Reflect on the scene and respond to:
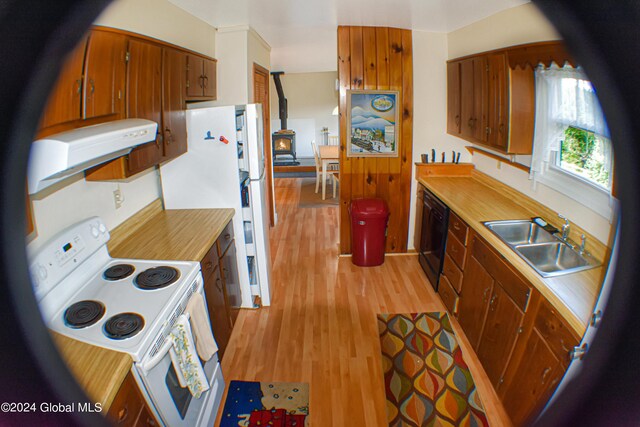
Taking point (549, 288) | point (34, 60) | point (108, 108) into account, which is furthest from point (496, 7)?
point (34, 60)

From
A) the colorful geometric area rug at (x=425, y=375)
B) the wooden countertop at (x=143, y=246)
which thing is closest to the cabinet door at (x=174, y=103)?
the wooden countertop at (x=143, y=246)

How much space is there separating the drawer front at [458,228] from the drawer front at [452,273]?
0.75ft

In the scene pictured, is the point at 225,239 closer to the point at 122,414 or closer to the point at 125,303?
the point at 125,303

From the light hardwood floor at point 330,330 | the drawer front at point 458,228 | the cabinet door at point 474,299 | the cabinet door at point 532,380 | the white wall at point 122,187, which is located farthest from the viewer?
the drawer front at point 458,228

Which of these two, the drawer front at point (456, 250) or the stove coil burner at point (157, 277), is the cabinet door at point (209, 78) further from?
the drawer front at point (456, 250)

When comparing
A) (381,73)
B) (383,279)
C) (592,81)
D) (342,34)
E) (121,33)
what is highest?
(342,34)

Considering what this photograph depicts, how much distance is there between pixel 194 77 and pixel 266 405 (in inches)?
86.6

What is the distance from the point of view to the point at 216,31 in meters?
3.07

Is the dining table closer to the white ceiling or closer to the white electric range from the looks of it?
the white ceiling

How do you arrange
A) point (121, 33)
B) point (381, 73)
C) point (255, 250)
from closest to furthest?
point (121, 33) < point (255, 250) < point (381, 73)

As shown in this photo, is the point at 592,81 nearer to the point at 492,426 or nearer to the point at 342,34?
the point at 492,426

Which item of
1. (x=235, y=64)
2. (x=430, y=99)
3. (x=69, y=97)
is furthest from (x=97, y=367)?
(x=430, y=99)

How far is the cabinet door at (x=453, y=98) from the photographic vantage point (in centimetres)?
305

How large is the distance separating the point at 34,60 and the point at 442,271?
283 cm
